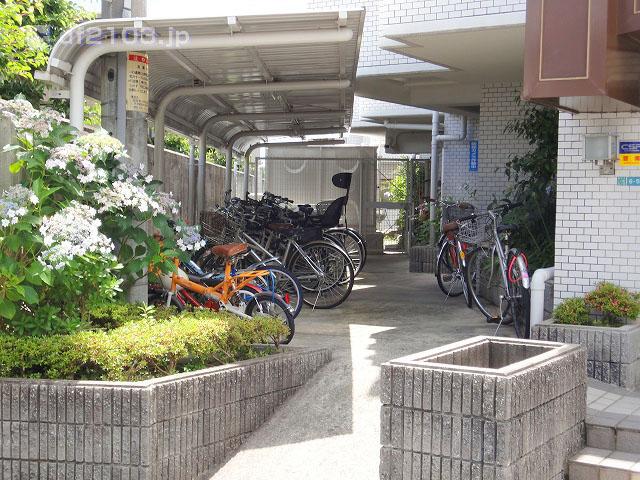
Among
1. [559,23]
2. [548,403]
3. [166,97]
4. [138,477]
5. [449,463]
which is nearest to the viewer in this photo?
[449,463]

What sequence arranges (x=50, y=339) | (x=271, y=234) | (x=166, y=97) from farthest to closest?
(x=271, y=234) → (x=166, y=97) → (x=50, y=339)

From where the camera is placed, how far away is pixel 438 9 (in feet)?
32.0

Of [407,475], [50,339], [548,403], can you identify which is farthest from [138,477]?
[548,403]

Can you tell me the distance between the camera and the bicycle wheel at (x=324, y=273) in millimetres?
10070

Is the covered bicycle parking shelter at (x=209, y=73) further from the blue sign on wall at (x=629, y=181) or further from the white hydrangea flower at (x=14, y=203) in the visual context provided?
the blue sign on wall at (x=629, y=181)

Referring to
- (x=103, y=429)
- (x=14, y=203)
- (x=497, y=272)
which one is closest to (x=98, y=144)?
(x=14, y=203)

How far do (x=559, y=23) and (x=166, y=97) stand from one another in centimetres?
500

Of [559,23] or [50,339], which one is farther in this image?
[559,23]

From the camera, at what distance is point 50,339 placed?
5254 mm

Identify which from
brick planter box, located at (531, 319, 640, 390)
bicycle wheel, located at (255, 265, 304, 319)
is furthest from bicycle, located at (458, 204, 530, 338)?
bicycle wheel, located at (255, 265, 304, 319)

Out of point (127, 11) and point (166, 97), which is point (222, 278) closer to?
point (127, 11)

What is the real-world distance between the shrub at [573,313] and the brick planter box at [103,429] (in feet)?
10.2

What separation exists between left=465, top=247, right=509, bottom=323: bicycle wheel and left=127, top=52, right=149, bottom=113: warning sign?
165 inches

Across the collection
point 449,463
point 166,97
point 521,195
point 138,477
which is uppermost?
point 166,97
